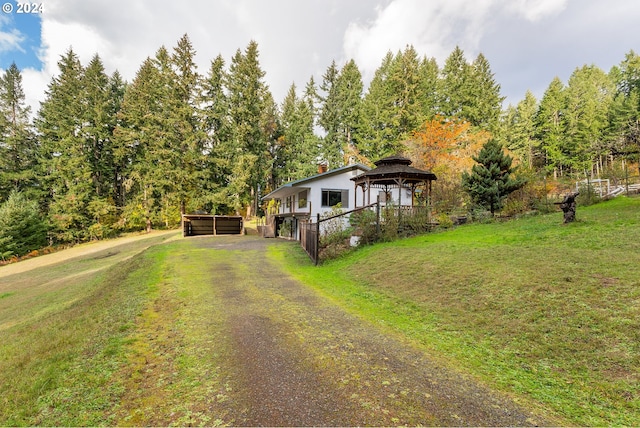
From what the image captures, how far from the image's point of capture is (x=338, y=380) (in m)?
3.34

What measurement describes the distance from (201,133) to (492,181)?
99.4ft

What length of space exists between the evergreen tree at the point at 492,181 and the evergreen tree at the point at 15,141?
46.2 metres

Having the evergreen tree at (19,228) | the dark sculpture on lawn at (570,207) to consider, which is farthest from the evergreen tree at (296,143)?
the dark sculpture on lawn at (570,207)

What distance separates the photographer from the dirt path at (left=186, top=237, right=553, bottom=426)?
271cm

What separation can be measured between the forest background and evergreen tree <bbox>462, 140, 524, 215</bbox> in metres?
10.1

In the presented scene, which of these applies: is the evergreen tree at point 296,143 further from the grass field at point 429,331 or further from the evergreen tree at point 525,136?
the grass field at point 429,331

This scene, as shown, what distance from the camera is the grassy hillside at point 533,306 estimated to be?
10.5 ft

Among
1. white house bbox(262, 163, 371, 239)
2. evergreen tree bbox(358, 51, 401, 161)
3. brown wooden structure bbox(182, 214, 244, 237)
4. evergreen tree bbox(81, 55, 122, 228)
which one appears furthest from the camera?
evergreen tree bbox(358, 51, 401, 161)

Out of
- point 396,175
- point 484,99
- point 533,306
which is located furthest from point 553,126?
point 533,306

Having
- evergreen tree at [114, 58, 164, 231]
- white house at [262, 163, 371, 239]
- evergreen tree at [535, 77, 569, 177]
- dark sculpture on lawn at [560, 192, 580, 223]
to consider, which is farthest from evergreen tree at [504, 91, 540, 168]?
evergreen tree at [114, 58, 164, 231]

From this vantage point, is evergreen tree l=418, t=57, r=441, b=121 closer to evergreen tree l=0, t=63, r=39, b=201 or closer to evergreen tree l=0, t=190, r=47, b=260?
evergreen tree l=0, t=190, r=47, b=260

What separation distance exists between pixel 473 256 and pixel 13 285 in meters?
22.3

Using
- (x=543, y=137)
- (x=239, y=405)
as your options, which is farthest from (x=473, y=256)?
(x=543, y=137)

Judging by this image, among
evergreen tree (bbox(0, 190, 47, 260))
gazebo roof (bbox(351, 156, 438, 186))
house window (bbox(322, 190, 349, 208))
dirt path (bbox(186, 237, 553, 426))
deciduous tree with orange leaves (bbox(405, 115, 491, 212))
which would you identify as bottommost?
dirt path (bbox(186, 237, 553, 426))
